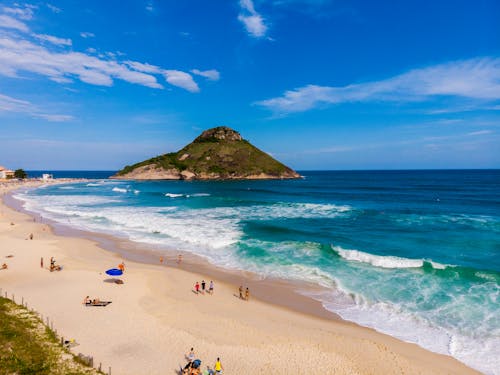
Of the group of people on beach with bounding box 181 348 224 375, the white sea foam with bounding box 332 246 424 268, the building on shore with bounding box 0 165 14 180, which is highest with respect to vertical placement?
the building on shore with bounding box 0 165 14 180

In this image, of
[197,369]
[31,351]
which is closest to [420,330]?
[197,369]

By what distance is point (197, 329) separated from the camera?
18.2 m

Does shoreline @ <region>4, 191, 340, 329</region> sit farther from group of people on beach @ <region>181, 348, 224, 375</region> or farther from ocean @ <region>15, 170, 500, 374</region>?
group of people on beach @ <region>181, 348, 224, 375</region>

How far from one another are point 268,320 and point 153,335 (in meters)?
7.15

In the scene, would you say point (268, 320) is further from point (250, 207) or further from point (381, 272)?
point (250, 207)

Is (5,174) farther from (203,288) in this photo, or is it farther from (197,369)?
(197,369)

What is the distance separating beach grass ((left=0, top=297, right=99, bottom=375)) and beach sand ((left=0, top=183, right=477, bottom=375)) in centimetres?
121

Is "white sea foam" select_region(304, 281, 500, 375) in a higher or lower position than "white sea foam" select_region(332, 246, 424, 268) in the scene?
lower

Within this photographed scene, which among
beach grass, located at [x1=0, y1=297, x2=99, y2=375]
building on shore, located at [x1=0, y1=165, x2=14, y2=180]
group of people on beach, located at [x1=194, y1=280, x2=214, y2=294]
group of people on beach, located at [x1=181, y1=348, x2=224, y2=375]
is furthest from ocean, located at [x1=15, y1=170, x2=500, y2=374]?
building on shore, located at [x1=0, y1=165, x2=14, y2=180]

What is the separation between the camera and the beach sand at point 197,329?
14984 millimetres

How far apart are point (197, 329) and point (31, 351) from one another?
27.2ft

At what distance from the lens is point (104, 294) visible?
23.0 metres

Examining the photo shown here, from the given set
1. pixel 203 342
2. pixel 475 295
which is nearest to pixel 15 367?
pixel 203 342

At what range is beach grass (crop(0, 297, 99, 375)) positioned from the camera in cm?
1242
